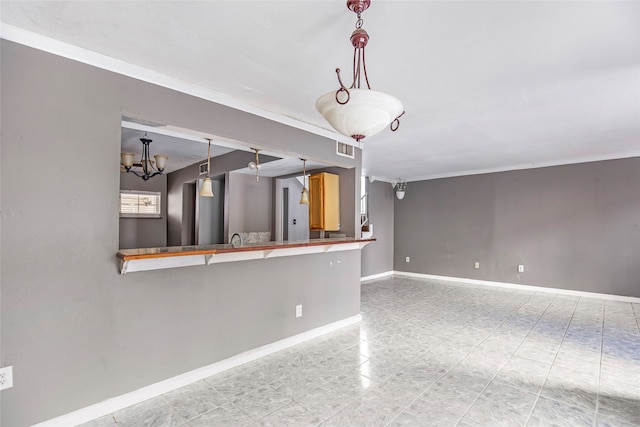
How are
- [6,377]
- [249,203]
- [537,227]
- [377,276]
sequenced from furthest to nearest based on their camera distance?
[377,276]
[249,203]
[537,227]
[6,377]

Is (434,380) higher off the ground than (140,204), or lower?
lower

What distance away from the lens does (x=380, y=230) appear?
711 cm

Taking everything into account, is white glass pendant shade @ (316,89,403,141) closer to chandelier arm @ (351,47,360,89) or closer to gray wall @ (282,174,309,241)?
chandelier arm @ (351,47,360,89)

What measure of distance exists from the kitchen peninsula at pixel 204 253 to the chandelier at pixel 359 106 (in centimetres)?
143

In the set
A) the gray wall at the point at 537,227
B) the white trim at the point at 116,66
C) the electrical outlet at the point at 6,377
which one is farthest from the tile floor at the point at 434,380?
the white trim at the point at 116,66

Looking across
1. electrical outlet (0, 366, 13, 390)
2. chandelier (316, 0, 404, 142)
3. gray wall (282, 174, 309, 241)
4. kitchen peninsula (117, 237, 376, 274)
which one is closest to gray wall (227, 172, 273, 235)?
gray wall (282, 174, 309, 241)

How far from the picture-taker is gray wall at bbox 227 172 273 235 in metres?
5.62

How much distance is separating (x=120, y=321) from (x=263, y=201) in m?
4.10

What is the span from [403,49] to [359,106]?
811 mm

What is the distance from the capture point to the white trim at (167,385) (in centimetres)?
186

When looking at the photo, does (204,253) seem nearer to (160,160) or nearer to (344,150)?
(160,160)

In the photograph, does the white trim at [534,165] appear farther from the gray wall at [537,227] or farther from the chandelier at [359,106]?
the chandelier at [359,106]

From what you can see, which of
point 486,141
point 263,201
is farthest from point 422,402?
point 263,201

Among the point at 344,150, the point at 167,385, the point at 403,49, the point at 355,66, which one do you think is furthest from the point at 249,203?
the point at 403,49
